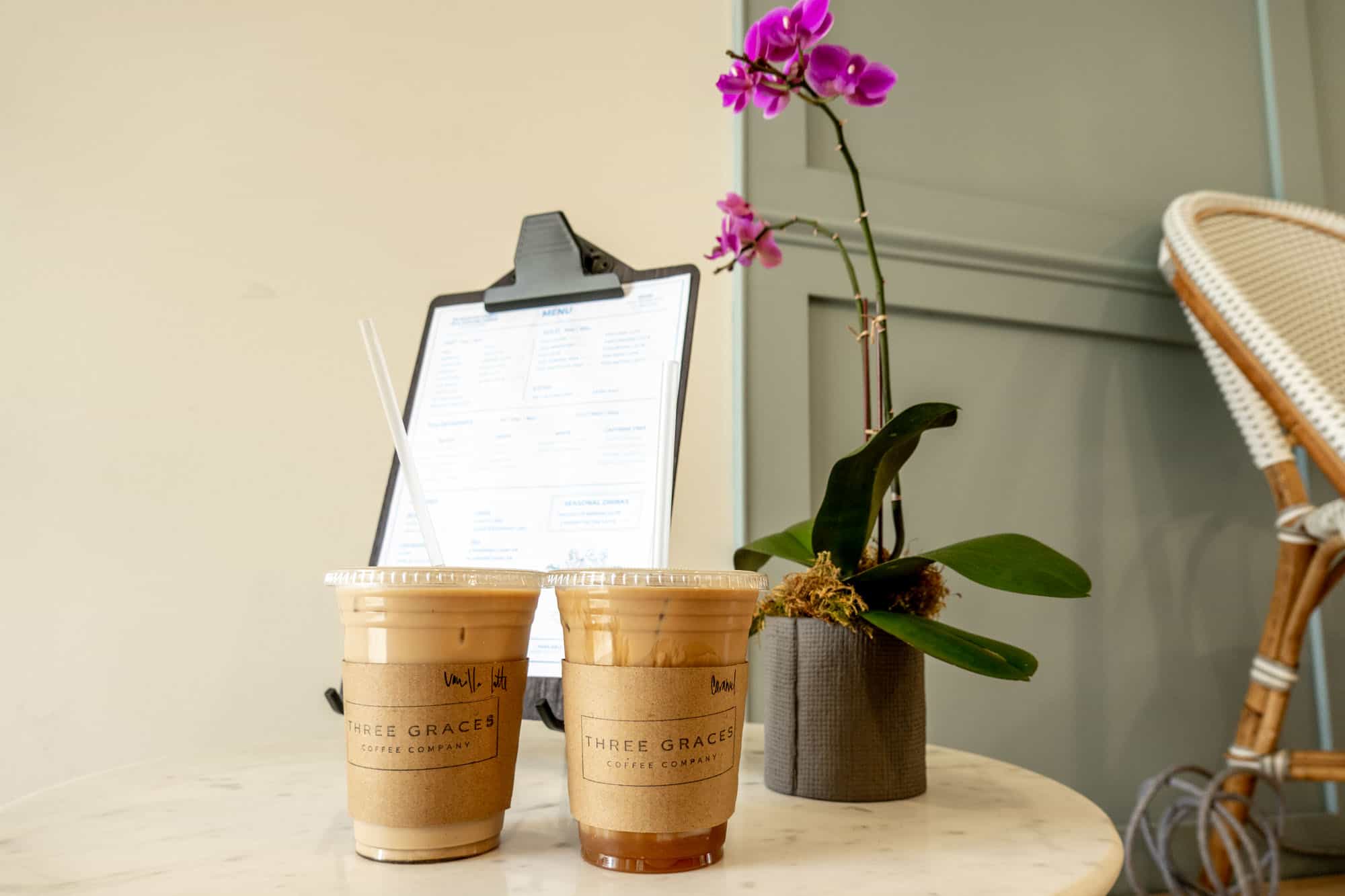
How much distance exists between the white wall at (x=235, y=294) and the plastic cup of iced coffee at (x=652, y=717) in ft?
2.07

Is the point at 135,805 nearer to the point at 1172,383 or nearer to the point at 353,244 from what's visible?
the point at 353,244

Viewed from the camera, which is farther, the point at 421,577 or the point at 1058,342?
the point at 1058,342

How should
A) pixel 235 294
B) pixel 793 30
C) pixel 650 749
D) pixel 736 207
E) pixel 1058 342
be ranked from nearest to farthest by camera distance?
pixel 650 749 → pixel 793 30 → pixel 736 207 → pixel 235 294 → pixel 1058 342

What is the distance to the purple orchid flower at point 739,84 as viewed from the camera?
2.11ft

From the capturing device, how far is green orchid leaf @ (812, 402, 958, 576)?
534mm

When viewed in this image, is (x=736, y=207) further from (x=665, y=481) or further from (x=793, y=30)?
(x=665, y=481)

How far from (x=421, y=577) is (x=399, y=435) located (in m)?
0.13

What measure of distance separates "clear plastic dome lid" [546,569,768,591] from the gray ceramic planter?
0.18m

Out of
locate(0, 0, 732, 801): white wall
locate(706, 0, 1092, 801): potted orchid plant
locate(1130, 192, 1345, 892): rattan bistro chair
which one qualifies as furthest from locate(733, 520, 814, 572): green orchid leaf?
locate(1130, 192, 1345, 892): rattan bistro chair

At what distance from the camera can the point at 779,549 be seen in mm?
668

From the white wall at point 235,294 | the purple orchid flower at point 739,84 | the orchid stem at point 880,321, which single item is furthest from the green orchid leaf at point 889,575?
the white wall at point 235,294

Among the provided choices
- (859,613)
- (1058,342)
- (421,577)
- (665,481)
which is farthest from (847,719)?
(1058,342)

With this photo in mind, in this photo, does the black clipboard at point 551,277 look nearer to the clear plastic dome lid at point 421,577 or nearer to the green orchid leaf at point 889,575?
the green orchid leaf at point 889,575

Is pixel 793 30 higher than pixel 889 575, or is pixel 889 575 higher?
pixel 793 30
